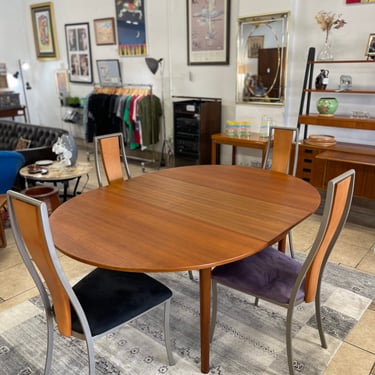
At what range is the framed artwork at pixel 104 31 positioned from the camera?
6.06 m

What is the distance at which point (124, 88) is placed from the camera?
612cm

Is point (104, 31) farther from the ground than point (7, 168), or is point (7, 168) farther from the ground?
point (104, 31)

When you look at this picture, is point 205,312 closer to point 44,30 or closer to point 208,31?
point 208,31

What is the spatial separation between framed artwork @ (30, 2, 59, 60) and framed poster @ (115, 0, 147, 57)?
6.73ft

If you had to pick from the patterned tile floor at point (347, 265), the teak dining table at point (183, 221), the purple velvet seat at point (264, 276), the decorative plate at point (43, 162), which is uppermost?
the teak dining table at point (183, 221)

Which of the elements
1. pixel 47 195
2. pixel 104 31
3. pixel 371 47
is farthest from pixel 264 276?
pixel 104 31

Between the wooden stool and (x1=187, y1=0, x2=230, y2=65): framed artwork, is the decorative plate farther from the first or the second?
(x1=187, y1=0, x2=230, y2=65): framed artwork

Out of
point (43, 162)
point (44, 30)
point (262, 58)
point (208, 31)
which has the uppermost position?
point (44, 30)

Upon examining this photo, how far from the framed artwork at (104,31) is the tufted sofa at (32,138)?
2.23m

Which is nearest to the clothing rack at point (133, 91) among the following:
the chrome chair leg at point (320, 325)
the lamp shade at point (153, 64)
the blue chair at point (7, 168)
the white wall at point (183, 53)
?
the white wall at point (183, 53)

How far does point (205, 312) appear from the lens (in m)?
1.67

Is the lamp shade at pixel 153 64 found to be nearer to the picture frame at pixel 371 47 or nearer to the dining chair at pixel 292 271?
the picture frame at pixel 371 47

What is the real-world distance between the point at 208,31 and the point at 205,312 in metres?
4.19

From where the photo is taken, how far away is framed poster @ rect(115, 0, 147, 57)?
221 inches
